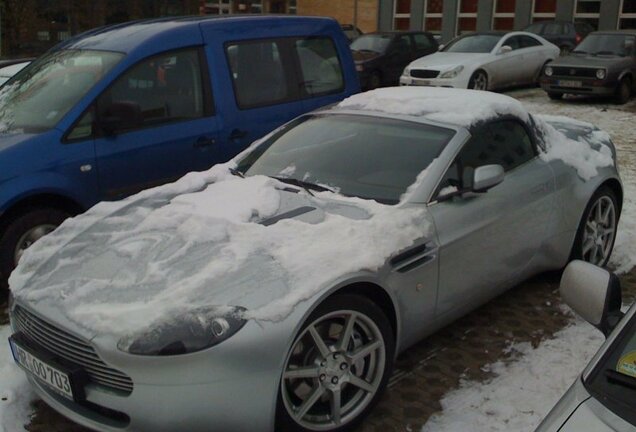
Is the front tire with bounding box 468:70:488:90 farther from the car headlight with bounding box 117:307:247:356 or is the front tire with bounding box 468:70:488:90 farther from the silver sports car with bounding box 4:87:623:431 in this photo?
the car headlight with bounding box 117:307:247:356

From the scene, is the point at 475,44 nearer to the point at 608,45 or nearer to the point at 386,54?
the point at 386,54

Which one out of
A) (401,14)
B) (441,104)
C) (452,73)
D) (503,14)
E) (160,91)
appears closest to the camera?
(441,104)

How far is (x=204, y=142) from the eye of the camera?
18.4ft

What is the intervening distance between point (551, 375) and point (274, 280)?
1.69 meters

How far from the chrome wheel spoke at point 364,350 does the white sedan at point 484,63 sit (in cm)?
1207

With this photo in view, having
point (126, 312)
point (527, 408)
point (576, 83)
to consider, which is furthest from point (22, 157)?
point (576, 83)

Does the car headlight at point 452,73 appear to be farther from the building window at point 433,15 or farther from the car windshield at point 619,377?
the building window at point 433,15

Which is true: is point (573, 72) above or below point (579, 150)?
below

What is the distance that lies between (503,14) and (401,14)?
487 centimetres

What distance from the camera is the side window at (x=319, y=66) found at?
6391mm

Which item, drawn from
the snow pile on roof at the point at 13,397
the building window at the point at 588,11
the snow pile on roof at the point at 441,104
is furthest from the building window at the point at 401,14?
the snow pile on roof at the point at 13,397

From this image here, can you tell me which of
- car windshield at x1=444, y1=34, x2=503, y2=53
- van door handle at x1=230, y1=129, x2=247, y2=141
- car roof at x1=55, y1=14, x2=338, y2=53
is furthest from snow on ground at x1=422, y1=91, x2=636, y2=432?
car windshield at x1=444, y1=34, x2=503, y2=53

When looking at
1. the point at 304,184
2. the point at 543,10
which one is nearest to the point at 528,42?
the point at 543,10

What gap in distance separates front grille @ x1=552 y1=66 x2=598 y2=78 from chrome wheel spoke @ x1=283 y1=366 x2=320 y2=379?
509 inches
